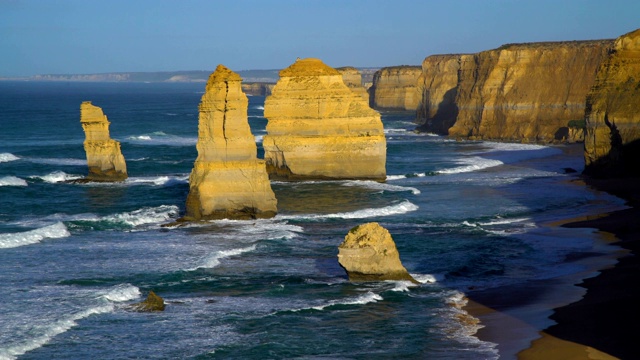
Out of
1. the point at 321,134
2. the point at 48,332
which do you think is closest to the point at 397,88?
the point at 321,134

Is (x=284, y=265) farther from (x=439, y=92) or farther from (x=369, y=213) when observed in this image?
(x=439, y=92)

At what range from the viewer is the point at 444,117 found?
334 ft

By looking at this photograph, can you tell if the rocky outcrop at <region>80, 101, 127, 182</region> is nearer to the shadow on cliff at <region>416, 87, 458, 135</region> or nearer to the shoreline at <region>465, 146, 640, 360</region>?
the shoreline at <region>465, 146, 640, 360</region>

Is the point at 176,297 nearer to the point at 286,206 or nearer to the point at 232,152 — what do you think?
the point at 232,152

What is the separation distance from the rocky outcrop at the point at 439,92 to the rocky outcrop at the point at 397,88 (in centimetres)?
2798

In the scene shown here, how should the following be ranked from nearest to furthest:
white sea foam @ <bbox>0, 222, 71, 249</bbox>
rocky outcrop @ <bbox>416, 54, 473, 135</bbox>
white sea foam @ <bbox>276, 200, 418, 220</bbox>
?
1. white sea foam @ <bbox>0, 222, 71, 249</bbox>
2. white sea foam @ <bbox>276, 200, 418, 220</bbox>
3. rocky outcrop @ <bbox>416, 54, 473, 135</bbox>

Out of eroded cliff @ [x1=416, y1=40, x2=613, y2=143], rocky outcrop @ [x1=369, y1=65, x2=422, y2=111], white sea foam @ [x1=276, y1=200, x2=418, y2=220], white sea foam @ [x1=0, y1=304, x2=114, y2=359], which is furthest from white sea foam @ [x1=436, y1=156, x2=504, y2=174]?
rocky outcrop @ [x1=369, y1=65, x2=422, y2=111]

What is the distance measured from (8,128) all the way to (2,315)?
76532 mm

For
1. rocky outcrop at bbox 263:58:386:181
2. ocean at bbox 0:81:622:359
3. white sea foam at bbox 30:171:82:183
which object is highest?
rocky outcrop at bbox 263:58:386:181

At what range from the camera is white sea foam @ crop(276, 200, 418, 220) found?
39.6 m

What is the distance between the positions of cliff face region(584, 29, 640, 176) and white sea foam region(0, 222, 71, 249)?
96.7 feet

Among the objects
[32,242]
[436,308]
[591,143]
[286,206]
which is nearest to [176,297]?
[436,308]

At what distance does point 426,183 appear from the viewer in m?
52.0

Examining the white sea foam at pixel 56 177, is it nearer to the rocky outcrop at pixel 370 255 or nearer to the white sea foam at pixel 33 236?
the white sea foam at pixel 33 236
